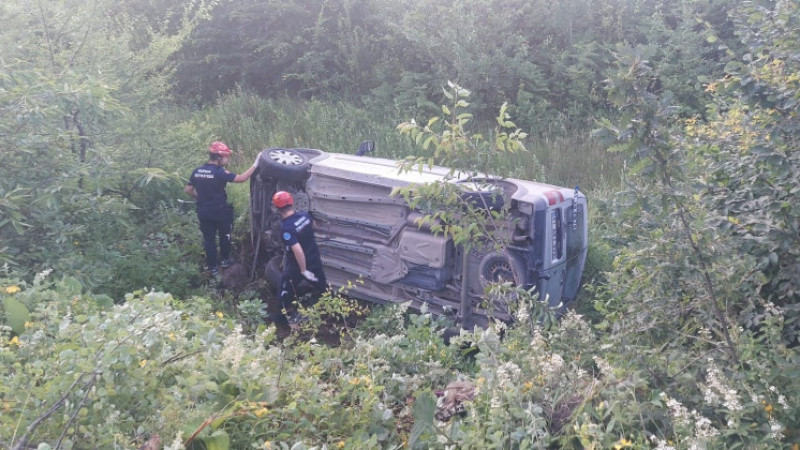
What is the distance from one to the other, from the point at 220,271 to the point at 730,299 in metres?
6.08

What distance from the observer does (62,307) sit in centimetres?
459

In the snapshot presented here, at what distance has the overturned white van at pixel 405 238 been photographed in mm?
6543

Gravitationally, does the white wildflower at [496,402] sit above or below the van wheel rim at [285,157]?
above

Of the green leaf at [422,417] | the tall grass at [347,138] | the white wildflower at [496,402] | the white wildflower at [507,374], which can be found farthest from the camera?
the tall grass at [347,138]

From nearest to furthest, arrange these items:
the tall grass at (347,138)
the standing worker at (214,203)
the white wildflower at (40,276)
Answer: the white wildflower at (40,276) → the standing worker at (214,203) → the tall grass at (347,138)

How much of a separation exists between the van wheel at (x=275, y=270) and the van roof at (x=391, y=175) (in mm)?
1102

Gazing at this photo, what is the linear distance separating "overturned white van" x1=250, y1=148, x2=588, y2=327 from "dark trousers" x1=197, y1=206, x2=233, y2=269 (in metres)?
→ 0.36

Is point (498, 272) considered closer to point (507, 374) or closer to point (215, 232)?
point (507, 374)

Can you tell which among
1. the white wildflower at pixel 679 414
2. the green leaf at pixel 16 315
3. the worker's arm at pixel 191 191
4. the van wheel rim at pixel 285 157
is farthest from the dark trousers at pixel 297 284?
the white wildflower at pixel 679 414

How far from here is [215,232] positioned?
28.9ft

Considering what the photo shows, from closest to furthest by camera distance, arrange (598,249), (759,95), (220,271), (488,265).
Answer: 1. (759,95)
2. (488,265)
3. (598,249)
4. (220,271)

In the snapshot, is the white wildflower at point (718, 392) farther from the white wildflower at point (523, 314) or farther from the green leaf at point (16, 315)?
the green leaf at point (16, 315)

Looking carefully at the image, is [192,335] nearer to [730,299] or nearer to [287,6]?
[730,299]

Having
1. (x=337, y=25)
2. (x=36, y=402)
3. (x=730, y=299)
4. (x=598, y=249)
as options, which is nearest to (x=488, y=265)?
(x=598, y=249)
